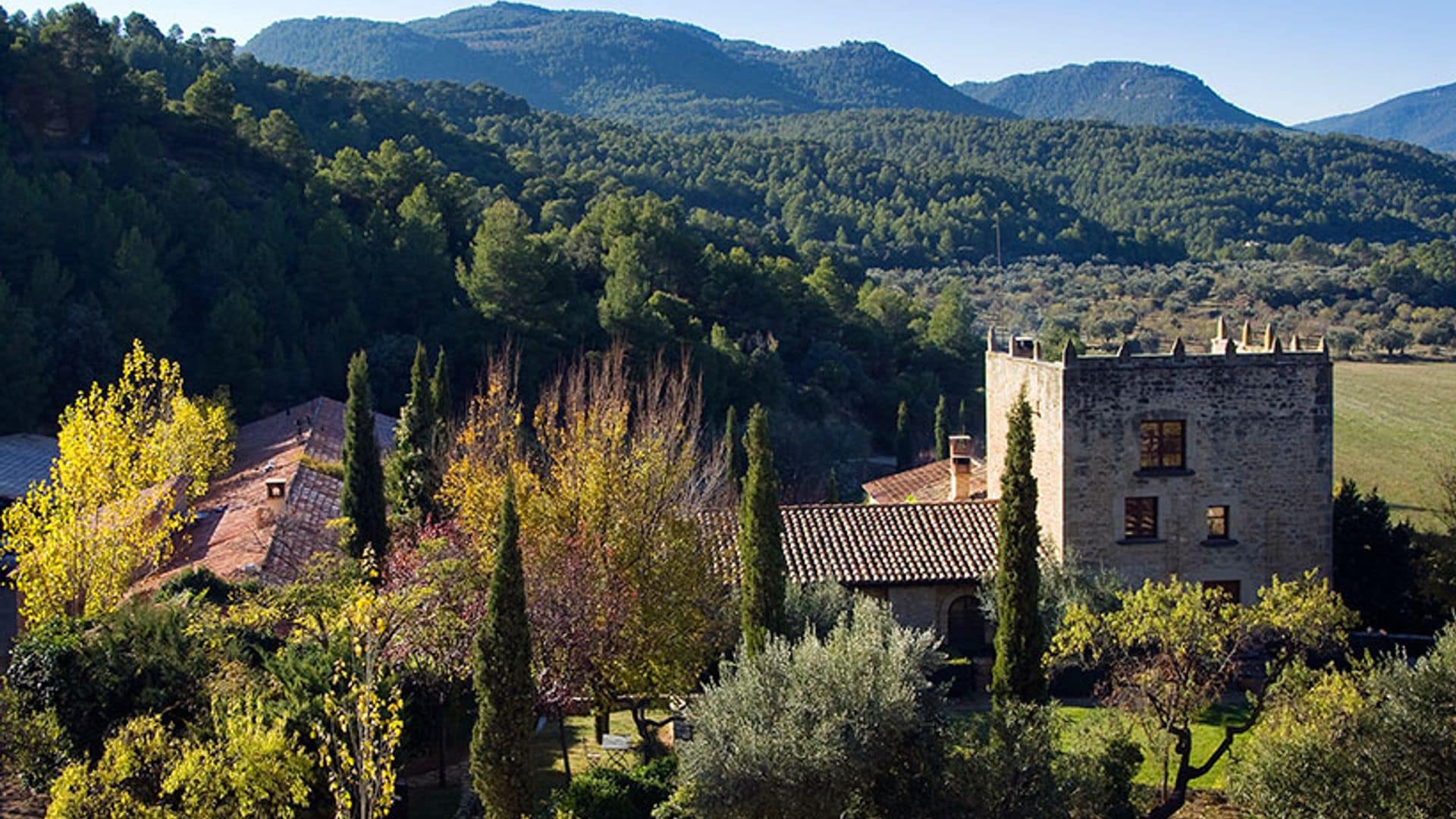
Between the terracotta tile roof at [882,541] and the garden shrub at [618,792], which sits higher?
the terracotta tile roof at [882,541]

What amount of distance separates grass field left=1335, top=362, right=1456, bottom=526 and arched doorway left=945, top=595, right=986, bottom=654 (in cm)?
1500

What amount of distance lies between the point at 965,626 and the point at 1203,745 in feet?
18.4

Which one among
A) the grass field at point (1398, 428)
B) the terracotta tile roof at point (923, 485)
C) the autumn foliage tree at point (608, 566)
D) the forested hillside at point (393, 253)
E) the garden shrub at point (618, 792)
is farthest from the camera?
the forested hillside at point (393, 253)

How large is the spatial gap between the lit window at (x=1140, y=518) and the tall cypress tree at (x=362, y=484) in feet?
47.0

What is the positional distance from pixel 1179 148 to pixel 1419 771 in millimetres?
108024

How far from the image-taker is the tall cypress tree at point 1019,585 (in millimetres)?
18516

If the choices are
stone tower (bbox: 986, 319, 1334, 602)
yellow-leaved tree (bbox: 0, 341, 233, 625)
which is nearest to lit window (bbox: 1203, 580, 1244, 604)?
stone tower (bbox: 986, 319, 1334, 602)

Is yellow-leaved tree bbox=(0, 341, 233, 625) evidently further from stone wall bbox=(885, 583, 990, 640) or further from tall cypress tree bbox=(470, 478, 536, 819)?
stone wall bbox=(885, 583, 990, 640)

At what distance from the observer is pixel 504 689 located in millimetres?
15766

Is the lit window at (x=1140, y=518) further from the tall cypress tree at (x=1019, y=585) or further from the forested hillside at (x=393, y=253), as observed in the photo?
the forested hillside at (x=393, y=253)

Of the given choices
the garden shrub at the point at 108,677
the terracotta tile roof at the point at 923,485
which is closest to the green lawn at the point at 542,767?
the garden shrub at the point at 108,677

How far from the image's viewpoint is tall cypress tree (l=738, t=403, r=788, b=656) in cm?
1958

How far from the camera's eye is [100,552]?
21875 mm

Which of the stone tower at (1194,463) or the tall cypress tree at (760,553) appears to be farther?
the stone tower at (1194,463)
